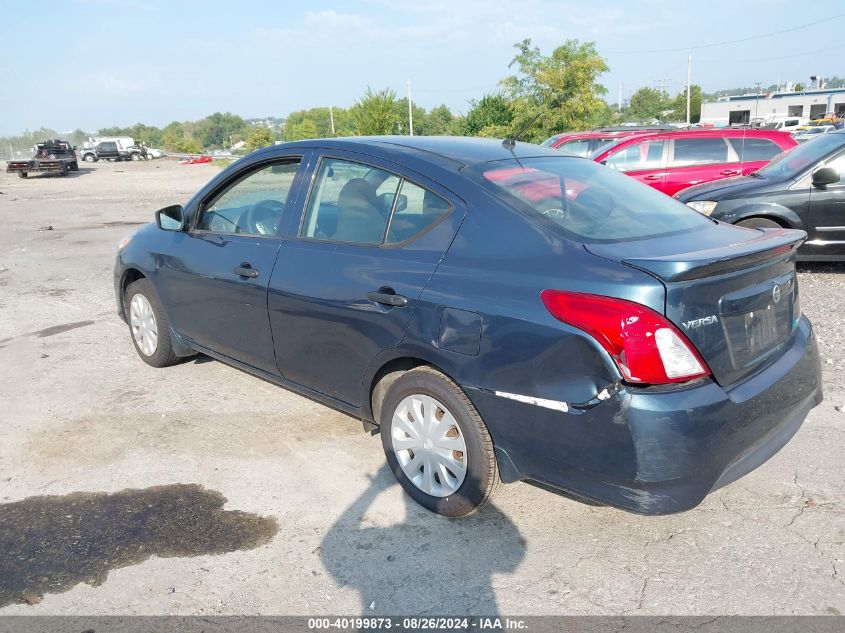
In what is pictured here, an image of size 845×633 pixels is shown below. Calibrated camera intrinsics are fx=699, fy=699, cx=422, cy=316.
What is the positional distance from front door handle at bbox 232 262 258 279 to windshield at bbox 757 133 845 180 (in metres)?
6.50

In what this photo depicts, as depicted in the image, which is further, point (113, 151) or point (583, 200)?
point (113, 151)

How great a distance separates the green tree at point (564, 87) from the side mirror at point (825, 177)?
2397 centimetres

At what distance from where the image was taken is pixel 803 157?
8109mm

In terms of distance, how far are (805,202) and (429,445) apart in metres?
6.35

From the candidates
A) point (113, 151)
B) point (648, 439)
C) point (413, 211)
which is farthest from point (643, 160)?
point (113, 151)

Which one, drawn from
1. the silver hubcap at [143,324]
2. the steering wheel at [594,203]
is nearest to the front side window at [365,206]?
the steering wheel at [594,203]

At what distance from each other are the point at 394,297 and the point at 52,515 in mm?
2020

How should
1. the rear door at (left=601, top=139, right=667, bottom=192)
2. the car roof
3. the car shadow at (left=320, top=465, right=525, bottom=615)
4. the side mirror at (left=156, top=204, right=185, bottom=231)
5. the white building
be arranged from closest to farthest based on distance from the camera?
the car shadow at (left=320, top=465, right=525, bottom=615) < the car roof < the side mirror at (left=156, top=204, right=185, bottom=231) < the rear door at (left=601, top=139, right=667, bottom=192) < the white building

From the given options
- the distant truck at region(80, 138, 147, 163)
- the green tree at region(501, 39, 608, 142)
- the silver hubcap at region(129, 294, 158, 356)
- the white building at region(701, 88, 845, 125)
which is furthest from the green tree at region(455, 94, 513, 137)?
the white building at region(701, 88, 845, 125)

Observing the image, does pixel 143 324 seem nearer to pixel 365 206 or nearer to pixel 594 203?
pixel 365 206

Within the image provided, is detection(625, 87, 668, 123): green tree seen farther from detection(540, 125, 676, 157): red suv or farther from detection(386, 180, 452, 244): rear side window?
detection(386, 180, 452, 244): rear side window

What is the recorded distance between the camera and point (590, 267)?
2.75 metres

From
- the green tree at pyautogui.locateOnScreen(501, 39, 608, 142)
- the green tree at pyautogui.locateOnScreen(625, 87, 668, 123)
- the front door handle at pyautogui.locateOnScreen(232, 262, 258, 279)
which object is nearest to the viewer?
the front door handle at pyautogui.locateOnScreen(232, 262, 258, 279)

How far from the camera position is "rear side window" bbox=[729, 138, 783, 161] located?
10836mm
